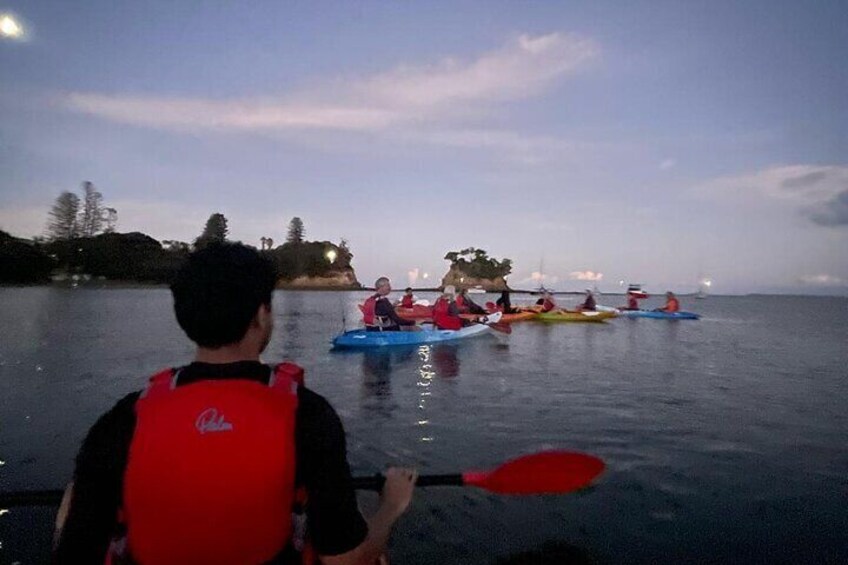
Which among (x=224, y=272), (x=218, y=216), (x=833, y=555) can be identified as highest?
(x=218, y=216)

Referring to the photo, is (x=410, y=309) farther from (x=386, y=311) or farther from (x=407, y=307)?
(x=386, y=311)

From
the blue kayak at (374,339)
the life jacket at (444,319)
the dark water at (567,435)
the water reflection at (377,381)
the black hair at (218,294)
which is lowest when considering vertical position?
the dark water at (567,435)

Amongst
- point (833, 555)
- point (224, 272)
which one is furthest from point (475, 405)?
point (224, 272)

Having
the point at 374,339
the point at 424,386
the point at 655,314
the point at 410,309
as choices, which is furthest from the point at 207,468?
the point at 655,314

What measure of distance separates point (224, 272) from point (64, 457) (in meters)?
9.30

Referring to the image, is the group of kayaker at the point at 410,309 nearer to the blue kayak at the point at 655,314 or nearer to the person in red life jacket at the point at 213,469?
the blue kayak at the point at 655,314

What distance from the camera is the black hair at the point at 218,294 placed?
6.94 ft

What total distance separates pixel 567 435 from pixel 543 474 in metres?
7.86

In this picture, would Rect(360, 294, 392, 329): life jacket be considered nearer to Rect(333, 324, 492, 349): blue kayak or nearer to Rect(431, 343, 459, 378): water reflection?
Rect(333, 324, 492, 349): blue kayak

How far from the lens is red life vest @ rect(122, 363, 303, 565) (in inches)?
74.9

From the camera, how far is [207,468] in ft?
6.27

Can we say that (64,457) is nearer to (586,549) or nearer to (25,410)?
(25,410)

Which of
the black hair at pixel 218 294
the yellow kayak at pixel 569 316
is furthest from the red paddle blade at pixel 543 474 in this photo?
the yellow kayak at pixel 569 316

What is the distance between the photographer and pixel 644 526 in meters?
6.90
